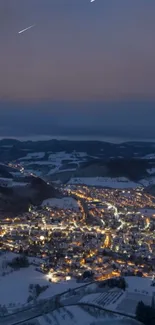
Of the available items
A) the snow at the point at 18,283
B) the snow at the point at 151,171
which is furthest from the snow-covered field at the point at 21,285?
the snow at the point at 151,171

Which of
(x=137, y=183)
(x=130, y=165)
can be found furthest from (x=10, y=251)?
(x=130, y=165)

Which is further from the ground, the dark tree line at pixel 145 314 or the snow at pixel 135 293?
the dark tree line at pixel 145 314

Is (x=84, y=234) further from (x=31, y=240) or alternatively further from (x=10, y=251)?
(x=10, y=251)

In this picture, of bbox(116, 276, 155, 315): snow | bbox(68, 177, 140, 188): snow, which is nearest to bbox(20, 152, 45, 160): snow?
bbox(68, 177, 140, 188): snow

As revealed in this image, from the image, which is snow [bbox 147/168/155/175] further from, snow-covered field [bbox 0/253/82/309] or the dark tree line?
the dark tree line

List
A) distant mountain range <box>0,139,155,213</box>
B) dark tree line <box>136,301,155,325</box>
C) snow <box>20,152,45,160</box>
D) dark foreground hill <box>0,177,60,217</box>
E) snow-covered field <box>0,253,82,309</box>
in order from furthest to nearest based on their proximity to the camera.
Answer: snow <box>20,152,45,160</box>, distant mountain range <box>0,139,155,213</box>, dark foreground hill <box>0,177,60,217</box>, snow-covered field <box>0,253,82,309</box>, dark tree line <box>136,301,155,325</box>

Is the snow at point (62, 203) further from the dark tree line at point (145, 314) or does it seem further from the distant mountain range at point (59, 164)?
the dark tree line at point (145, 314)
